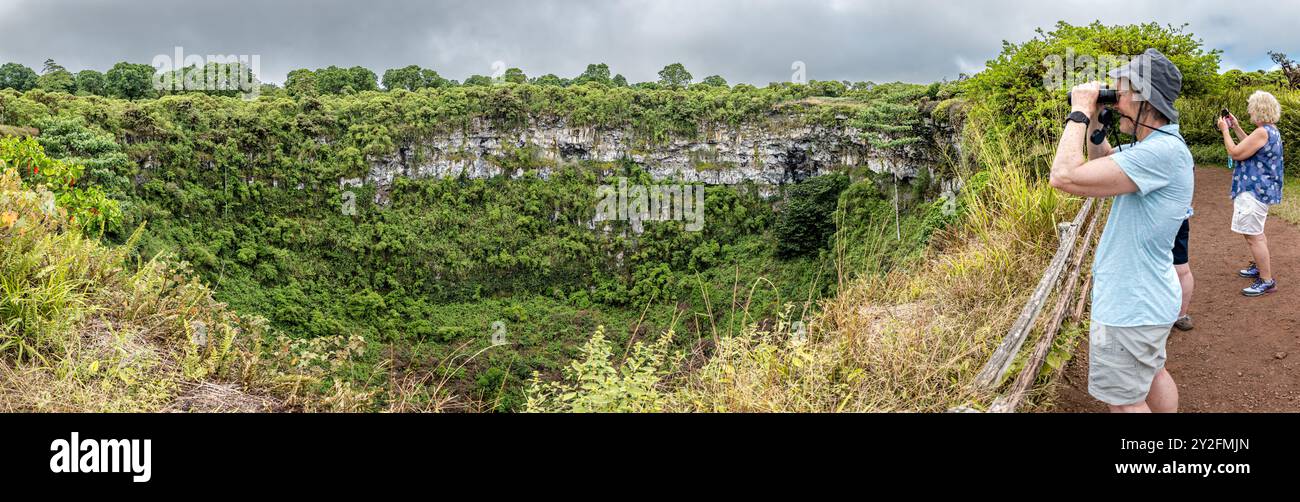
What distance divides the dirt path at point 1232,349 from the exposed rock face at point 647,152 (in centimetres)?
3646

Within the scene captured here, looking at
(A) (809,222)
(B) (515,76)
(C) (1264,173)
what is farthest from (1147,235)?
(B) (515,76)

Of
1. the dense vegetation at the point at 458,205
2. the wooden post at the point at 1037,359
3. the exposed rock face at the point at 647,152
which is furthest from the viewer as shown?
the exposed rock face at the point at 647,152

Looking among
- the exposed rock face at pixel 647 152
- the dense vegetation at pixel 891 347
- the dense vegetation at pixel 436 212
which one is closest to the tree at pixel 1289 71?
the dense vegetation at pixel 891 347

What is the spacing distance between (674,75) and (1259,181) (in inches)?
2241

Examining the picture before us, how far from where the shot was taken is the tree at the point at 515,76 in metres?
55.0

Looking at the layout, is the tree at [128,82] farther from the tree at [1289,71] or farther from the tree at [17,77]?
the tree at [1289,71]

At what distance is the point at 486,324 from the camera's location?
38.4 metres

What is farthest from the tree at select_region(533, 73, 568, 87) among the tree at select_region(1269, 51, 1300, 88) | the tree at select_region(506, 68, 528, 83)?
the tree at select_region(1269, 51, 1300, 88)

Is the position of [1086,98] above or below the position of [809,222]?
below

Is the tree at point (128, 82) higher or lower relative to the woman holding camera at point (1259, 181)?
higher

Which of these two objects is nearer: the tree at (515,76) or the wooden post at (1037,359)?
the wooden post at (1037,359)

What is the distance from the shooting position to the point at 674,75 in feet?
194

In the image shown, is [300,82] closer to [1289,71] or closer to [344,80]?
[344,80]

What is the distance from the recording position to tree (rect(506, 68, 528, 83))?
181 feet
